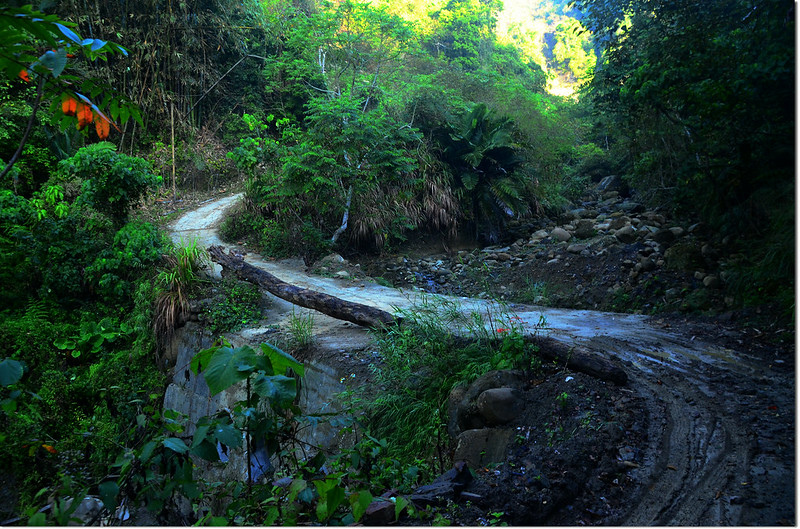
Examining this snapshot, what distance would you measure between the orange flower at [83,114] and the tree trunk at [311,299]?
153 inches

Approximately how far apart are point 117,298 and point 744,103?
893 centimetres

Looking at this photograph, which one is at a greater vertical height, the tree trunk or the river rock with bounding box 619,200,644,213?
the river rock with bounding box 619,200,644,213

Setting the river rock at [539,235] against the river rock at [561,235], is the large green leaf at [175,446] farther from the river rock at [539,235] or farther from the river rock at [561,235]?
the river rock at [539,235]

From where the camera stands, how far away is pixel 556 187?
14.6 meters

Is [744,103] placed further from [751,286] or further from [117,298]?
[117,298]

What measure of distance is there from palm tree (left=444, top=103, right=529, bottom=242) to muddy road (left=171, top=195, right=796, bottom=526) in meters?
6.40

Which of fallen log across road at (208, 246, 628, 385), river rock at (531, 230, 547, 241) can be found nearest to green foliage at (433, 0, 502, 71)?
river rock at (531, 230, 547, 241)

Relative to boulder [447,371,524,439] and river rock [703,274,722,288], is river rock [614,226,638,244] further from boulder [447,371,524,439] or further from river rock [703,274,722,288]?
boulder [447,371,524,439]

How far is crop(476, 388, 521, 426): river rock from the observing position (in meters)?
3.40

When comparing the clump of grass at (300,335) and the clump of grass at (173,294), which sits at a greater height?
the clump of grass at (173,294)

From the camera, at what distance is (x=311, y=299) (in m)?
6.56

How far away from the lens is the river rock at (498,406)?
3404 millimetres

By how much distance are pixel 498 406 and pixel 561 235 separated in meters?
8.37

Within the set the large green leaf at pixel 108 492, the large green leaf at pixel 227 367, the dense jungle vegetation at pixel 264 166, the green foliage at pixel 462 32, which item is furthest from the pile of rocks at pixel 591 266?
the green foliage at pixel 462 32
